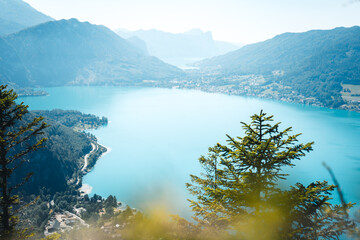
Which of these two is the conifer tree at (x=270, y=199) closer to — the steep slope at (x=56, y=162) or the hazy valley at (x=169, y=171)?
the hazy valley at (x=169, y=171)

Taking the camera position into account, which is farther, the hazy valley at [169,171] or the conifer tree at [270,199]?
the hazy valley at [169,171]

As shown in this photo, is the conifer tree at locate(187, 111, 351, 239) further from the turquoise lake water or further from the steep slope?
the steep slope

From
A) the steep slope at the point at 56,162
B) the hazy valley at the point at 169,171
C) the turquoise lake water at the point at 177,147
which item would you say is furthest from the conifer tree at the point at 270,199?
the steep slope at the point at 56,162

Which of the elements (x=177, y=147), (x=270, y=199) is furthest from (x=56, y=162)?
(x=270, y=199)

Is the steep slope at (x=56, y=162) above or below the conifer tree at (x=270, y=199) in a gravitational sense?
below

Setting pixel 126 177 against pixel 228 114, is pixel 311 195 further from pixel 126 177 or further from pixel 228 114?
pixel 228 114

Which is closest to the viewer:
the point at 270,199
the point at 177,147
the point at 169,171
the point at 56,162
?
the point at 270,199

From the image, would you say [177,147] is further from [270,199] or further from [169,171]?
[270,199]

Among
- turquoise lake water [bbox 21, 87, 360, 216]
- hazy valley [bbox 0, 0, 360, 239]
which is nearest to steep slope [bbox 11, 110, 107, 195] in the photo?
hazy valley [bbox 0, 0, 360, 239]

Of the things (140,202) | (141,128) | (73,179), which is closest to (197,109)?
(141,128)
